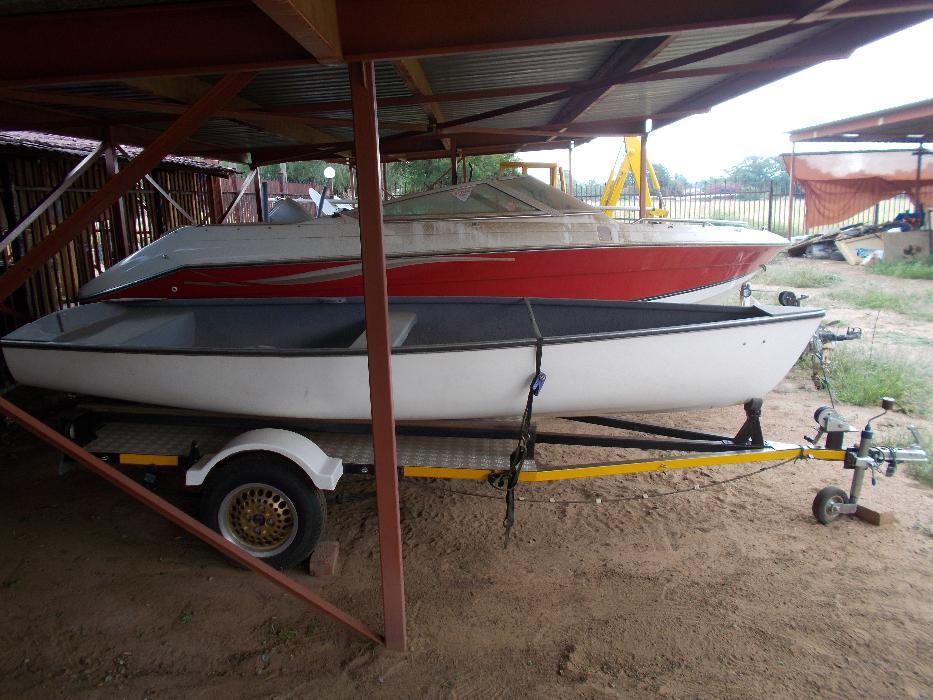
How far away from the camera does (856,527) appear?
11.7ft

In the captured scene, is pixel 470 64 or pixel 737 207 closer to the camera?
pixel 470 64

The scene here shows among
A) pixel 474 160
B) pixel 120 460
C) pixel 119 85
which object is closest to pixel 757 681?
pixel 120 460

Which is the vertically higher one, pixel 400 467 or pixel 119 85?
pixel 119 85

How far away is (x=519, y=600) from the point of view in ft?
9.81

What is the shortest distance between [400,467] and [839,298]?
9.64m

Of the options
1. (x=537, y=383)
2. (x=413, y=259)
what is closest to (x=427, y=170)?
(x=413, y=259)

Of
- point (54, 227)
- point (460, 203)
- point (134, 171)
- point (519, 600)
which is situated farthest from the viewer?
point (54, 227)

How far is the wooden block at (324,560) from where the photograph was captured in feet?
10.6

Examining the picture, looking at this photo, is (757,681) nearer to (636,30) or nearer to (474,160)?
(636,30)

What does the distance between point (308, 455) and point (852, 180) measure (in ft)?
58.4

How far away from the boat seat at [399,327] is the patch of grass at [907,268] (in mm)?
11849

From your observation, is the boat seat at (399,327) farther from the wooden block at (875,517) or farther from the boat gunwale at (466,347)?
the wooden block at (875,517)

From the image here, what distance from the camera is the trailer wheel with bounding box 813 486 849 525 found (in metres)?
3.53

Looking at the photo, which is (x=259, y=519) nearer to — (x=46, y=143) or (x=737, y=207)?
(x=46, y=143)
